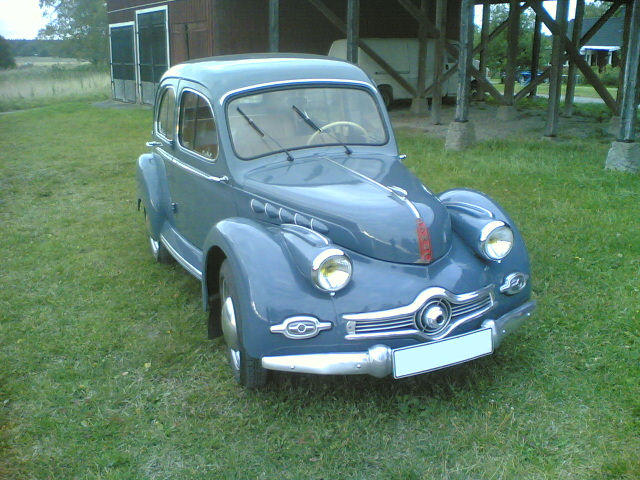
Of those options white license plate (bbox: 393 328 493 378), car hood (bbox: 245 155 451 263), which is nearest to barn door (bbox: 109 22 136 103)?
car hood (bbox: 245 155 451 263)

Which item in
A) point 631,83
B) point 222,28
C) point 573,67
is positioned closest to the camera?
point 631,83

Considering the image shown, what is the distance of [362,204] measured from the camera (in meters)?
3.41

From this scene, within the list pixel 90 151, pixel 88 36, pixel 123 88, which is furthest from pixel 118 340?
pixel 88 36

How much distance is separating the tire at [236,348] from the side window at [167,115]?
1.91 metres

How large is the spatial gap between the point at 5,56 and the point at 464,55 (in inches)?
632

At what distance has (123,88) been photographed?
853 inches

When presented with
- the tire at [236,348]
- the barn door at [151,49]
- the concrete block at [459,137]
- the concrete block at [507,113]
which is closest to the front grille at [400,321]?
the tire at [236,348]

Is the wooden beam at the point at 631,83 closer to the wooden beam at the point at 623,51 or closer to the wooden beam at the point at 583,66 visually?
the wooden beam at the point at 583,66

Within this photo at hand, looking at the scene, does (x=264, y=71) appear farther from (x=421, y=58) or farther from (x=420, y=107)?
(x=421, y=58)

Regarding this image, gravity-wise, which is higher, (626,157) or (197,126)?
(197,126)

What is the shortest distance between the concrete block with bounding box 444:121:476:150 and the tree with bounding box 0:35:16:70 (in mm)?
14331

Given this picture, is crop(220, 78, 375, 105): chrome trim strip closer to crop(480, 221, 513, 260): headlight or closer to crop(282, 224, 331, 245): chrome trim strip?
crop(282, 224, 331, 245): chrome trim strip

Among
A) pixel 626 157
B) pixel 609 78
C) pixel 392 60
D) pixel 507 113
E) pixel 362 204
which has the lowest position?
pixel 626 157

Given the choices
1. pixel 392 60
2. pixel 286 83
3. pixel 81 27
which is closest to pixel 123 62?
pixel 392 60
